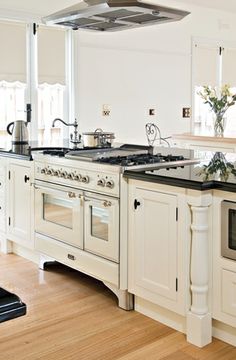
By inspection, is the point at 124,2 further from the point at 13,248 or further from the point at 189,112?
the point at 189,112

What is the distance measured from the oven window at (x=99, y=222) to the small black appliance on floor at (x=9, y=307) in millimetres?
1830

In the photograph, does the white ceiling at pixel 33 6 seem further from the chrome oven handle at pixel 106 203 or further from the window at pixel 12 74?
the chrome oven handle at pixel 106 203

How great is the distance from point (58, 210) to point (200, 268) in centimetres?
138

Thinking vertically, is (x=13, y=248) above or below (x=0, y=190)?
below

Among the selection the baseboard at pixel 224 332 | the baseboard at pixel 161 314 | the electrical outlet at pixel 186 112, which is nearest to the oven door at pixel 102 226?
the baseboard at pixel 161 314

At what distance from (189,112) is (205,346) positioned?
484 centimetres

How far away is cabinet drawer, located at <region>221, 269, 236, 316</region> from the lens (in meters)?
2.49

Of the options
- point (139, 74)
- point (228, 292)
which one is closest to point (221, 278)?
point (228, 292)

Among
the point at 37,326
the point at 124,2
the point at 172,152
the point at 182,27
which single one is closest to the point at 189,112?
the point at 182,27

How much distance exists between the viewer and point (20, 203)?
13.3ft

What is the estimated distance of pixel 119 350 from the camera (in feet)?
8.46

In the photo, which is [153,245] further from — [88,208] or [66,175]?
[66,175]

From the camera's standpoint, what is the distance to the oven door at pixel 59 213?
11.1ft

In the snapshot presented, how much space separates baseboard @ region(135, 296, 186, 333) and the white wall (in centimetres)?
322
